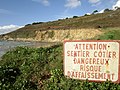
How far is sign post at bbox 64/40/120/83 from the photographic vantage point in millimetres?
9180

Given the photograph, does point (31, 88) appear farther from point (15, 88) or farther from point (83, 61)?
point (83, 61)

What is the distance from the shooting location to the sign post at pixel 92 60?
9.18 meters

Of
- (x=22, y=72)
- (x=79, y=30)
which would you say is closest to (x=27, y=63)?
(x=22, y=72)

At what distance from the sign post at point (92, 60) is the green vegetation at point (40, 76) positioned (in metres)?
0.22

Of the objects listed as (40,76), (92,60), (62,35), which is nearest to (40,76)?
(40,76)

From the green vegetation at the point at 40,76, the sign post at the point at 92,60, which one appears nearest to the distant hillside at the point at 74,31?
the green vegetation at the point at 40,76

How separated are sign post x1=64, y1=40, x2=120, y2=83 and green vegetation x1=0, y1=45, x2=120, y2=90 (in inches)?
8.6

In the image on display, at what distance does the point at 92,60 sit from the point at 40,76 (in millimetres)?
2337

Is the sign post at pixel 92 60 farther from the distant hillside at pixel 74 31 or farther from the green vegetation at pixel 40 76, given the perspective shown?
the distant hillside at pixel 74 31

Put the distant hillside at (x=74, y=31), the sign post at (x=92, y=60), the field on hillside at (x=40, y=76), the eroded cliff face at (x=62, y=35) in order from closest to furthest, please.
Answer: the sign post at (x=92, y=60), the field on hillside at (x=40, y=76), the eroded cliff face at (x=62, y=35), the distant hillside at (x=74, y=31)

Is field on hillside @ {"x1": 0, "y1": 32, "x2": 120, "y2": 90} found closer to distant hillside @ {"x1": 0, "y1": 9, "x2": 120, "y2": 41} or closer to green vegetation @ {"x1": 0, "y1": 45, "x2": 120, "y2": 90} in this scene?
green vegetation @ {"x1": 0, "y1": 45, "x2": 120, "y2": 90}

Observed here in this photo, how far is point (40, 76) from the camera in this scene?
10953 mm

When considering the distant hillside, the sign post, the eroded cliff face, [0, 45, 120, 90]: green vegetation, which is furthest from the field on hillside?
the eroded cliff face

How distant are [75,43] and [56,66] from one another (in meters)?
1.94
